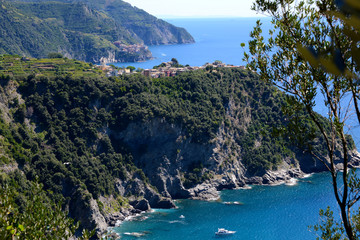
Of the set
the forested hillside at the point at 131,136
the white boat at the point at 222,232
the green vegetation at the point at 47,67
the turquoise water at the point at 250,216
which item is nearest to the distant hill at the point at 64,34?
the green vegetation at the point at 47,67

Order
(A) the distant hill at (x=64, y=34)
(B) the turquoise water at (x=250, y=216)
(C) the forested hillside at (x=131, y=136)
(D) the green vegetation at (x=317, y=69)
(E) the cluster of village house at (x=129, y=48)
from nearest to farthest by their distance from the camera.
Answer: (D) the green vegetation at (x=317, y=69), (C) the forested hillside at (x=131, y=136), (B) the turquoise water at (x=250, y=216), (A) the distant hill at (x=64, y=34), (E) the cluster of village house at (x=129, y=48)

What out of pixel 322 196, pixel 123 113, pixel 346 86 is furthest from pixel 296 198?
pixel 346 86

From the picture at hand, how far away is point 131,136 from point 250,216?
19.8 meters

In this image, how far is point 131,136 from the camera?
63.0 meters

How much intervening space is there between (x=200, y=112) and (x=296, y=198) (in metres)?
19.6

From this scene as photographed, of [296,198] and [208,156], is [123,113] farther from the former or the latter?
[296,198]

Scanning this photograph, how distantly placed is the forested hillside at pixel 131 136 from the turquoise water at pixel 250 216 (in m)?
2.52

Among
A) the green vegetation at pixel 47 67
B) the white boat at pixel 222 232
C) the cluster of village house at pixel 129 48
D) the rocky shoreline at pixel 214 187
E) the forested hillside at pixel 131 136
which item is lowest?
the white boat at pixel 222 232

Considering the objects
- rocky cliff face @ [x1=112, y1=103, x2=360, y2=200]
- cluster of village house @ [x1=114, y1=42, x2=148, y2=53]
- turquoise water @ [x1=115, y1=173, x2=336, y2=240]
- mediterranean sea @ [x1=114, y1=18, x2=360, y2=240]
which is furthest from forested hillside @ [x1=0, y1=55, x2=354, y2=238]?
cluster of village house @ [x1=114, y1=42, x2=148, y2=53]

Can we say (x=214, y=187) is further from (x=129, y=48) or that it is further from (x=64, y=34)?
(x=129, y=48)

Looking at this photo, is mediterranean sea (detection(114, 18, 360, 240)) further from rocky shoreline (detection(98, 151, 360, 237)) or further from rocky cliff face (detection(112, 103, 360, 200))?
rocky cliff face (detection(112, 103, 360, 200))

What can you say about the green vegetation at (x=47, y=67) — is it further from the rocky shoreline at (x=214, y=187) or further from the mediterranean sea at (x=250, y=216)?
the mediterranean sea at (x=250, y=216)

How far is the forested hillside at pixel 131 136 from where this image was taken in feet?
168

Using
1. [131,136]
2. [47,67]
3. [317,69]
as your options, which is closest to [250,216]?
[131,136]
